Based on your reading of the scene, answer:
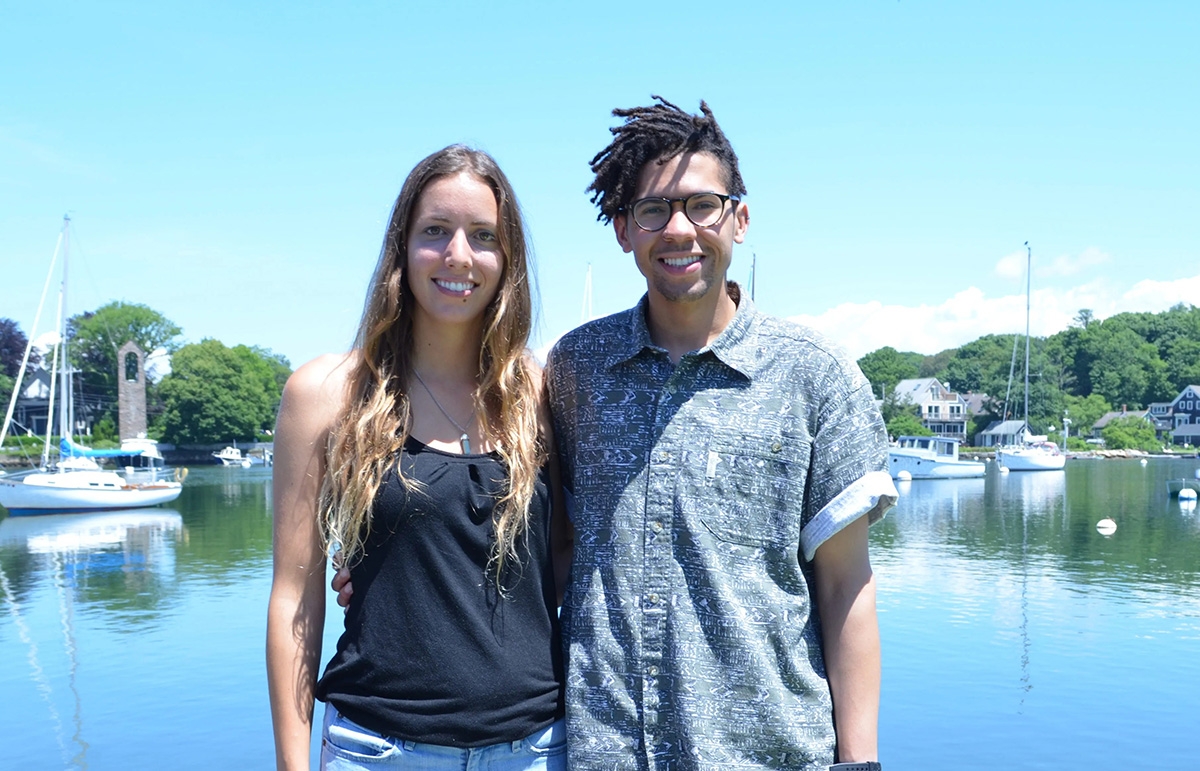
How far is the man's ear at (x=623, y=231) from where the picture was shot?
2.74m

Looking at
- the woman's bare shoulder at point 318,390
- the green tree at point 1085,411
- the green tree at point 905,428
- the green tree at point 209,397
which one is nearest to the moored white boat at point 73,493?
the green tree at point 209,397

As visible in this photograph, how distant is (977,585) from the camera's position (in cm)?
1988

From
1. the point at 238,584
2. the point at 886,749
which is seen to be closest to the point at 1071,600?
the point at 886,749

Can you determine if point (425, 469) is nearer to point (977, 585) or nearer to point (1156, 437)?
point (977, 585)

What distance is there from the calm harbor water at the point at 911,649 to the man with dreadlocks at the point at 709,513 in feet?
29.5

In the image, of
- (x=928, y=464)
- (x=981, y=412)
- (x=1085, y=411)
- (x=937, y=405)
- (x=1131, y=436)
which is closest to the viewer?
(x=928, y=464)

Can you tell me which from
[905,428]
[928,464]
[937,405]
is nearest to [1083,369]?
[937,405]

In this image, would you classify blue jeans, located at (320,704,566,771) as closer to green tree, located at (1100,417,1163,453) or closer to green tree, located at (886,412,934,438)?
green tree, located at (886,412,934,438)

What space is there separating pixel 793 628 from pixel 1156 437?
349ft

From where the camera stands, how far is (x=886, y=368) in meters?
109

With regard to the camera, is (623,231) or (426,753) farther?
(623,231)

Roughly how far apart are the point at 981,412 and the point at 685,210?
105 m

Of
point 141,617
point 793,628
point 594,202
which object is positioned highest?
point 594,202

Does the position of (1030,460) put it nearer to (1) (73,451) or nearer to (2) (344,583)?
(1) (73,451)
